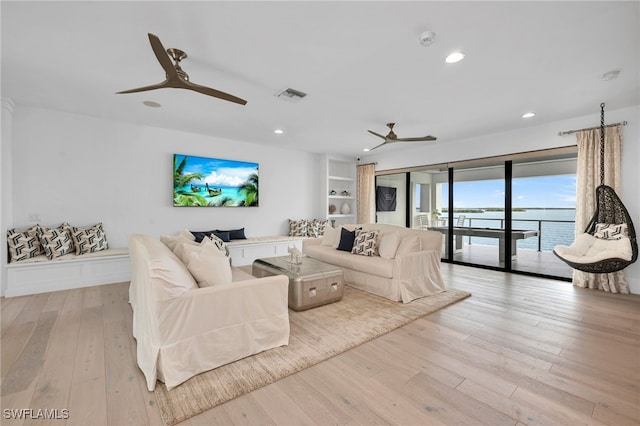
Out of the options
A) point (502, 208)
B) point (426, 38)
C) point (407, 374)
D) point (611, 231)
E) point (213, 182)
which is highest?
point (426, 38)

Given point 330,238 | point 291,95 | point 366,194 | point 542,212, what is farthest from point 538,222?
point 291,95

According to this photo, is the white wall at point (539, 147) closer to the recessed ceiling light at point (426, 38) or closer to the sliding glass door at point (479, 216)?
the sliding glass door at point (479, 216)

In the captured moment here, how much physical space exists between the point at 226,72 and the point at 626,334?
4.78 meters

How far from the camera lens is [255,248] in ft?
18.7

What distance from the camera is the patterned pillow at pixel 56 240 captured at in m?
3.84

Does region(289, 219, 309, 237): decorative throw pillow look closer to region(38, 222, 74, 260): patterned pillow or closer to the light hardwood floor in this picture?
the light hardwood floor

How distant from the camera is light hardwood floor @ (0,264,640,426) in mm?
1628

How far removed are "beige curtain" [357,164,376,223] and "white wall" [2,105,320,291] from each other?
3046 millimetres

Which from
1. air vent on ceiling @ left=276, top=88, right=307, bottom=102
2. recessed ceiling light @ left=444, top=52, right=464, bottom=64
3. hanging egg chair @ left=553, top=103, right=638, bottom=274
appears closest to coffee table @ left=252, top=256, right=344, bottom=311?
air vent on ceiling @ left=276, top=88, right=307, bottom=102

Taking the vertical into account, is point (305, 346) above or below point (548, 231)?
below

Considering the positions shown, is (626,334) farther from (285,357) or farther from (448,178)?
(448,178)

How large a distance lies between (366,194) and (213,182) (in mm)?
3982

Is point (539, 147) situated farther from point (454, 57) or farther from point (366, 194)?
point (366, 194)

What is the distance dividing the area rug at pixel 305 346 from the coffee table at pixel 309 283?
0.10m
